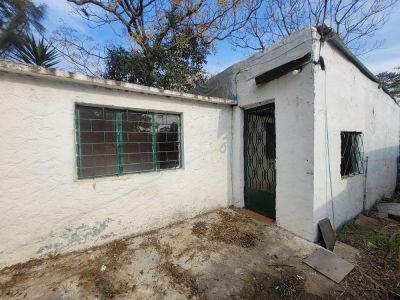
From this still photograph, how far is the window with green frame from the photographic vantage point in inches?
138

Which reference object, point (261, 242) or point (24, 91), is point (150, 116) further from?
point (261, 242)

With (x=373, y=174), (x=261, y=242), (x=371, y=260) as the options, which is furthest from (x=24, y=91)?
(x=373, y=174)

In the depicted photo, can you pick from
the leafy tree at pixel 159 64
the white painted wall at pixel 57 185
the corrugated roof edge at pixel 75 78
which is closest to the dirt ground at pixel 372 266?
the white painted wall at pixel 57 185

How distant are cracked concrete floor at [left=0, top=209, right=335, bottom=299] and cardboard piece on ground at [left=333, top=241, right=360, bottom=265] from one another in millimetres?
360

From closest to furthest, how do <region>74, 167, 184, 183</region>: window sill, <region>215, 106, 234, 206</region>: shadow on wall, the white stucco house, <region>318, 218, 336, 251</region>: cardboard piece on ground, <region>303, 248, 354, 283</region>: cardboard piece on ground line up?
<region>303, 248, 354, 283</region>: cardboard piece on ground < the white stucco house < <region>74, 167, 184, 183</region>: window sill < <region>318, 218, 336, 251</region>: cardboard piece on ground < <region>215, 106, 234, 206</region>: shadow on wall

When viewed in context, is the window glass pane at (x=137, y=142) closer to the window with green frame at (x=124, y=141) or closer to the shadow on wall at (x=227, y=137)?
the window with green frame at (x=124, y=141)

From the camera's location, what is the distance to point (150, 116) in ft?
13.8

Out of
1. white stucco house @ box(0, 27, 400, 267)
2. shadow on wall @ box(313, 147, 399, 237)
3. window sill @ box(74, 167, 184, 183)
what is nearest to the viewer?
white stucco house @ box(0, 27, 400, 267)

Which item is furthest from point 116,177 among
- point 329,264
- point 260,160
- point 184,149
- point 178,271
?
point 329,264

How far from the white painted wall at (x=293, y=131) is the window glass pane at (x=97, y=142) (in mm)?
3357

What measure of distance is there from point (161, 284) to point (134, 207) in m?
1.59

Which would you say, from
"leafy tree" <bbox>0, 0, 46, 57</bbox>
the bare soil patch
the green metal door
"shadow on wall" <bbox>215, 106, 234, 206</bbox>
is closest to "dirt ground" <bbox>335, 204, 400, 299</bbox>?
the green metal door

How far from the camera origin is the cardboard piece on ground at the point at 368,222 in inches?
173

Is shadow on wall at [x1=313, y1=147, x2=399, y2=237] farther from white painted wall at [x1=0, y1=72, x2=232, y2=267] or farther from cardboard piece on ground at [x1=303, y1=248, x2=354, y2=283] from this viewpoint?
white painted wall at [x1=0, y1=72, x2=232, y2=267]
